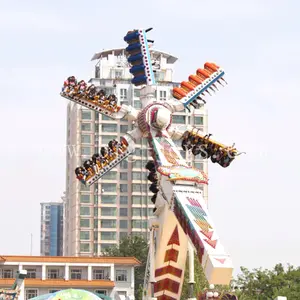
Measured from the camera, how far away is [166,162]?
54.0 metres

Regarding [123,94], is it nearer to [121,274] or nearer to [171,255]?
[121,274]

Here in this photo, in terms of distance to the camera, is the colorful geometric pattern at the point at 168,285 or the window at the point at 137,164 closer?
the colorful geometric pattern at the point at 168,285

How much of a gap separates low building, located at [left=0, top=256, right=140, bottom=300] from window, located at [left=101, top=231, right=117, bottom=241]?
109 feet

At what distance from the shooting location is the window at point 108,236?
130 metres

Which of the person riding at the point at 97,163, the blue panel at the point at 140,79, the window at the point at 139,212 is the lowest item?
the window at the point at 139,212

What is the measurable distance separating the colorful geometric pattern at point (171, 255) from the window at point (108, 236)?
77.0 metres

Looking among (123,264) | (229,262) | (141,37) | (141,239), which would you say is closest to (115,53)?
(141,239)

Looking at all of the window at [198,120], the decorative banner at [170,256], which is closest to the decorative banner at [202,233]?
the decorative banner at [170,256]

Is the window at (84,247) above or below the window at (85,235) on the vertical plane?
below

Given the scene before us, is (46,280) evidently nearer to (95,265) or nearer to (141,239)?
(95,265)

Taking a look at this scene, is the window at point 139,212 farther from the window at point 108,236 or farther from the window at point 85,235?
the window at point 85,235

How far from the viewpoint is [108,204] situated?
131625 mm

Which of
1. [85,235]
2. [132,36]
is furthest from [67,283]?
[85,235]

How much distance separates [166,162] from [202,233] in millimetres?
5131
